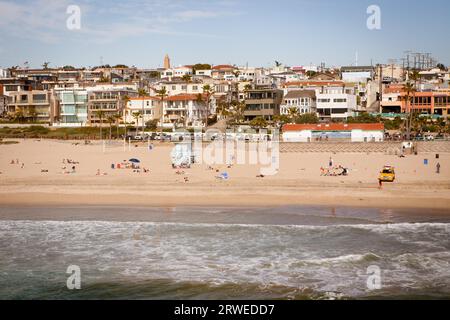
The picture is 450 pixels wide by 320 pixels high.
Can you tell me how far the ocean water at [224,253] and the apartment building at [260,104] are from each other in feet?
176

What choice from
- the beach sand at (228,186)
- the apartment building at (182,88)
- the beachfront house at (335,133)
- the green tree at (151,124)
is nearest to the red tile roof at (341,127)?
the beachfront house at (335,133)

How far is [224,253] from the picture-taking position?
753 inches

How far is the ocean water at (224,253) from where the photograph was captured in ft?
50.6

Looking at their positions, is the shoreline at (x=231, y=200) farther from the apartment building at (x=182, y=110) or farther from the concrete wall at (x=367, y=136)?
the apartment building at (x=182, y=110)

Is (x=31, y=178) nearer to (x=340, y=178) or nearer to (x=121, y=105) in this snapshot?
(x=340, y=178)

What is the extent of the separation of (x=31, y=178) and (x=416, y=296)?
26.9 meters

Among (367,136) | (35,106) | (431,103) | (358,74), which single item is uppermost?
(358,74)

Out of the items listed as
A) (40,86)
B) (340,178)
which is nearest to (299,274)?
(340,178)

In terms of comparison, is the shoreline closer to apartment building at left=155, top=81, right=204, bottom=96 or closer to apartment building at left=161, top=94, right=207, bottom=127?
apartment building at left=161, top=94, right=207, bottom=127

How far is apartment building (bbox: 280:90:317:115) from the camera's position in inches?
3103

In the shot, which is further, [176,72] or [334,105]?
[176,72]

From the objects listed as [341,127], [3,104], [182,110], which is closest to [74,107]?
[182,110]

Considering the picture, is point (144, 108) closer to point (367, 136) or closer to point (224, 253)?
point (367, 136)

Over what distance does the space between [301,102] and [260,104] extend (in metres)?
5.70
